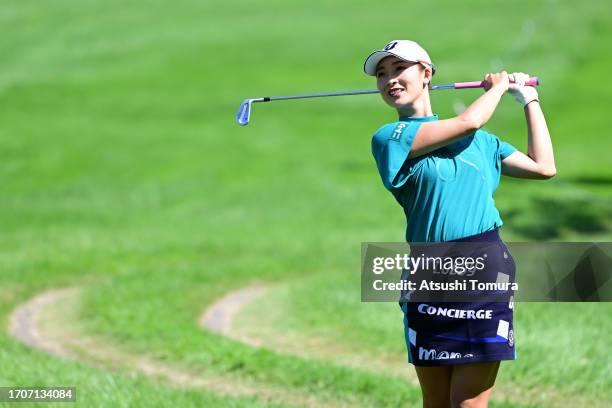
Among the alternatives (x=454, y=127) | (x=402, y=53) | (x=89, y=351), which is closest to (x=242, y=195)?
(x=89, y=351)

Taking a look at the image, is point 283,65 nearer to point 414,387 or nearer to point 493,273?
point 414,387

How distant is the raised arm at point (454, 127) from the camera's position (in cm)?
416

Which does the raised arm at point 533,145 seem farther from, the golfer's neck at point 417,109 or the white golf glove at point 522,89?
the golfer's neck at point 417,109

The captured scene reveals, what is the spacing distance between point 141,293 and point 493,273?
28.2 feet

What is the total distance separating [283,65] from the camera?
36906 mm

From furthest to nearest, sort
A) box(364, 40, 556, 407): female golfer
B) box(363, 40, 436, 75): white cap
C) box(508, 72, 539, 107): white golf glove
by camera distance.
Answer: box(508, 72, 539, 107): white golf glove, box(363, 40, 436, 75): white cap, box(364, 40, 556, 407): female golfer

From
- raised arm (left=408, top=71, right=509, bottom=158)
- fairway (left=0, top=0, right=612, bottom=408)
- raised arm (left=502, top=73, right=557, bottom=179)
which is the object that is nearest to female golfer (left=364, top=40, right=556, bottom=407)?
raised arm (left=408, top=71, right=509, bottom=158)

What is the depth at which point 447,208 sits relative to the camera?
429 centimetres

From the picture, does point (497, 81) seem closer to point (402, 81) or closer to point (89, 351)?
point (402, 81)

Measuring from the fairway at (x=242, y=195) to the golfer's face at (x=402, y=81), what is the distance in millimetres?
3258

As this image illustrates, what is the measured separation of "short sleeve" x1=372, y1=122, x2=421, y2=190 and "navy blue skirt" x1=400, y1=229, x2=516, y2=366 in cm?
40

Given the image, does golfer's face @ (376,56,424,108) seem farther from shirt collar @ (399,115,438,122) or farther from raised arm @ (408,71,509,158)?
raised arm @ (408,71,509,158)

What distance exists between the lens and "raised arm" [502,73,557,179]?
14.9 ft

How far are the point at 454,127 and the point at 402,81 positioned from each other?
41cm
